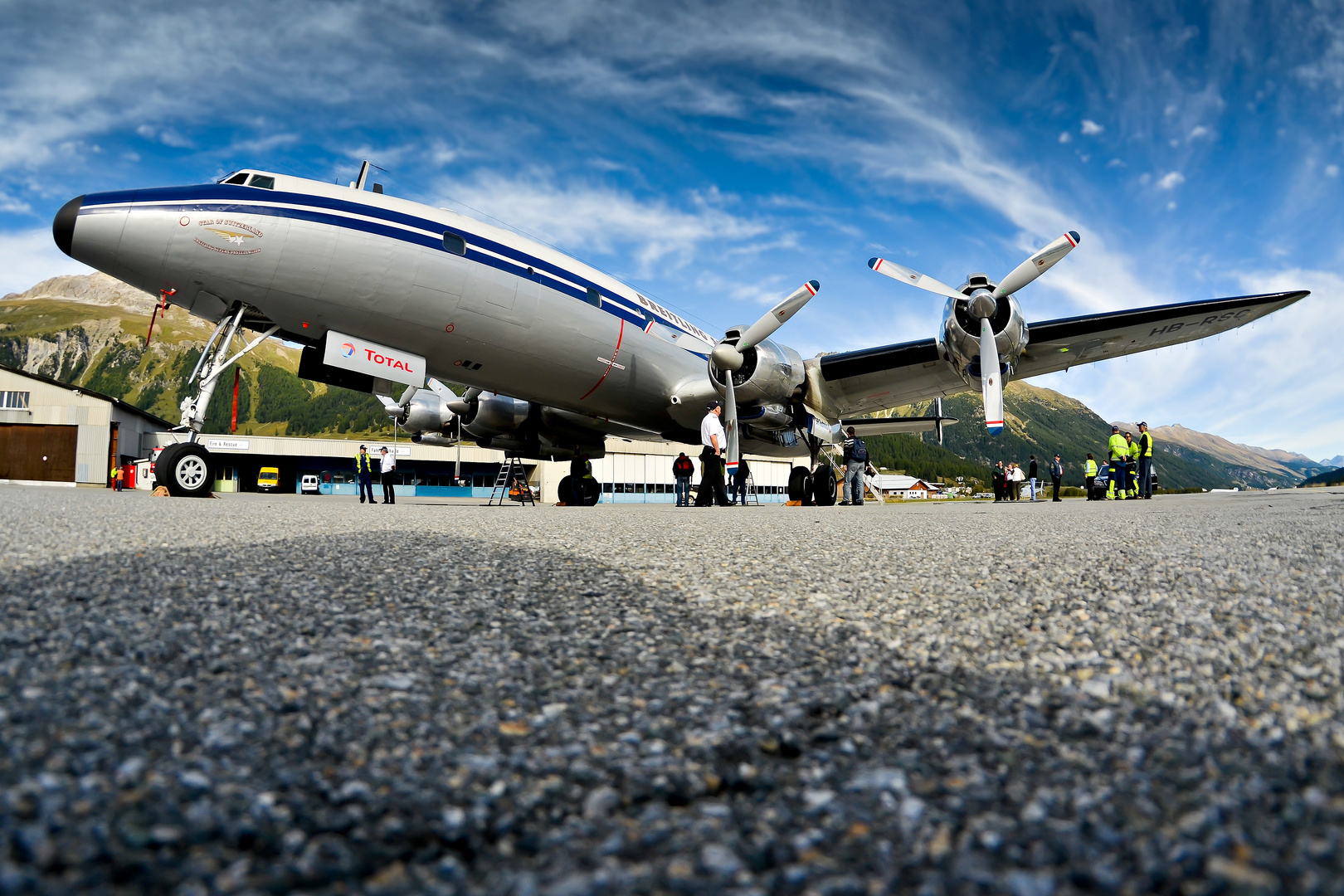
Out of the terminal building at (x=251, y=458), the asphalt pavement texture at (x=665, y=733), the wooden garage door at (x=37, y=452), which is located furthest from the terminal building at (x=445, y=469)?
the asphalt pavement texture at (x=665, y=733)

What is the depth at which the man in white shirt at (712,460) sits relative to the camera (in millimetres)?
12727

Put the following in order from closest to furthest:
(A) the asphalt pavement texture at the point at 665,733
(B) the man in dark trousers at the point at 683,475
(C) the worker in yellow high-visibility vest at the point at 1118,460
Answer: (A) the asphalt pavement texture at the point at 665,733, (B) the man in dark trousers at the point at 683,475, (C) the worker in yellow high-visibility vest at the point at 1118,460

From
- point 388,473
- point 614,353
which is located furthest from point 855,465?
point 388,473

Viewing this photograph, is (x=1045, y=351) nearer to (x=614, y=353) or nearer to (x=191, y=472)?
(x=614, y=353)

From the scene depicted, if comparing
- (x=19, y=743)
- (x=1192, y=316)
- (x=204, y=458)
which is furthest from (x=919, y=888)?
(x=1192, y=316)

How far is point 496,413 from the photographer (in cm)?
1639

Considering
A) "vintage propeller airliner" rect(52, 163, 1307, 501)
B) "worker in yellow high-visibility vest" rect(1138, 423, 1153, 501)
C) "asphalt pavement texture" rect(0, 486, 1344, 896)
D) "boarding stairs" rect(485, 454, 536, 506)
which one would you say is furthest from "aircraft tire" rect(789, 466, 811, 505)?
"asphalt pavement texture" rect(0, 486, 1344, 896)

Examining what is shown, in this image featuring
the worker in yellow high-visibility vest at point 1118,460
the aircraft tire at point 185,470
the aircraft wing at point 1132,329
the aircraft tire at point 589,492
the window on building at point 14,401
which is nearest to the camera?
the aircraft tire at point 185,470

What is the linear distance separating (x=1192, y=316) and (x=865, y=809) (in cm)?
1474

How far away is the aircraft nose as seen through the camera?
27.3 feet

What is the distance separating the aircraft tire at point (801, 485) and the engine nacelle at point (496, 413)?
24.8 feet

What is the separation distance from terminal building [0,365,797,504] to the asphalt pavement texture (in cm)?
2386

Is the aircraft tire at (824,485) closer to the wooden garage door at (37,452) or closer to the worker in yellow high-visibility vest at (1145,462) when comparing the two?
the worker in yellow high-visibility vest at (1145,462)

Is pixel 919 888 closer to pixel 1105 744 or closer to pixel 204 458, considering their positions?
pixel 1105 744
